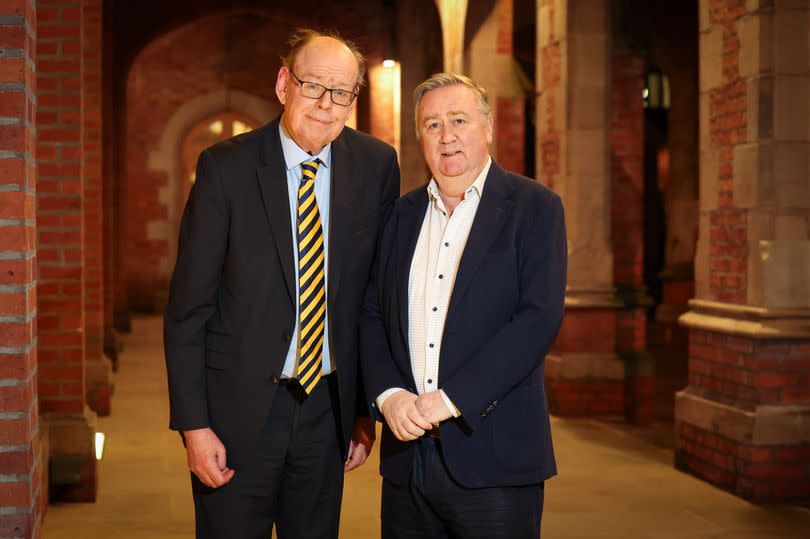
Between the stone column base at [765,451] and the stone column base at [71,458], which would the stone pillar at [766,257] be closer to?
the stone column base at [765,451]

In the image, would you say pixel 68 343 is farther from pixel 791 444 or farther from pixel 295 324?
pixel 791 444

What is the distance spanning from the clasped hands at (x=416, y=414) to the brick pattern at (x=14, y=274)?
967 mm

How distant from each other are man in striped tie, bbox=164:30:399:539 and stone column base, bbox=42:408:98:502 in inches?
128

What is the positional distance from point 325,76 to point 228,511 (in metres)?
1.17

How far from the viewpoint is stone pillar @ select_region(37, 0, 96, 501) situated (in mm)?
5969

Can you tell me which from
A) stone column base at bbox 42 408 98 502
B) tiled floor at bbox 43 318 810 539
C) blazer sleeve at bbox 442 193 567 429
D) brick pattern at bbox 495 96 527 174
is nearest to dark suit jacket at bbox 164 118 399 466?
blazer sleeve at bbox 442 193 567 429

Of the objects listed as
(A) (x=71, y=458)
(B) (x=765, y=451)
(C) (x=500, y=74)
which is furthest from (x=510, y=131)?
(A) (x=71, y=458)

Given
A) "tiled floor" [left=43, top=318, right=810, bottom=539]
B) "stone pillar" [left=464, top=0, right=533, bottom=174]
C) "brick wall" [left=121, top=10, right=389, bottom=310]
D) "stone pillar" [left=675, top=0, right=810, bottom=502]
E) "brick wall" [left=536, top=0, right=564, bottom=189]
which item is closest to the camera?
"tiled floor" [left=43, top=318, right=810, bottom=539]

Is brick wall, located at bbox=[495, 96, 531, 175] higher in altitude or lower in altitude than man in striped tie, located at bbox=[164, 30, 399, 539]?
higher

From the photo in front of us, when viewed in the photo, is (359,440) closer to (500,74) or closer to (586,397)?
(586,397)

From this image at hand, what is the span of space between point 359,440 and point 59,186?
3.57 m

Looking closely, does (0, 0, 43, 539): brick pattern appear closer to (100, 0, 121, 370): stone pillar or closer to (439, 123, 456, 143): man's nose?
(439, 123, 456, 143): man's nose

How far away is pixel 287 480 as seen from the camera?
9.77 feet

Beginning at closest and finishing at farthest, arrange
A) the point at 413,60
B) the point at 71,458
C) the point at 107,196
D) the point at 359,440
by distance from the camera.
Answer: the point at 359,440 → the point at 71,458 → the point at 107,196 → the point at 413,60
